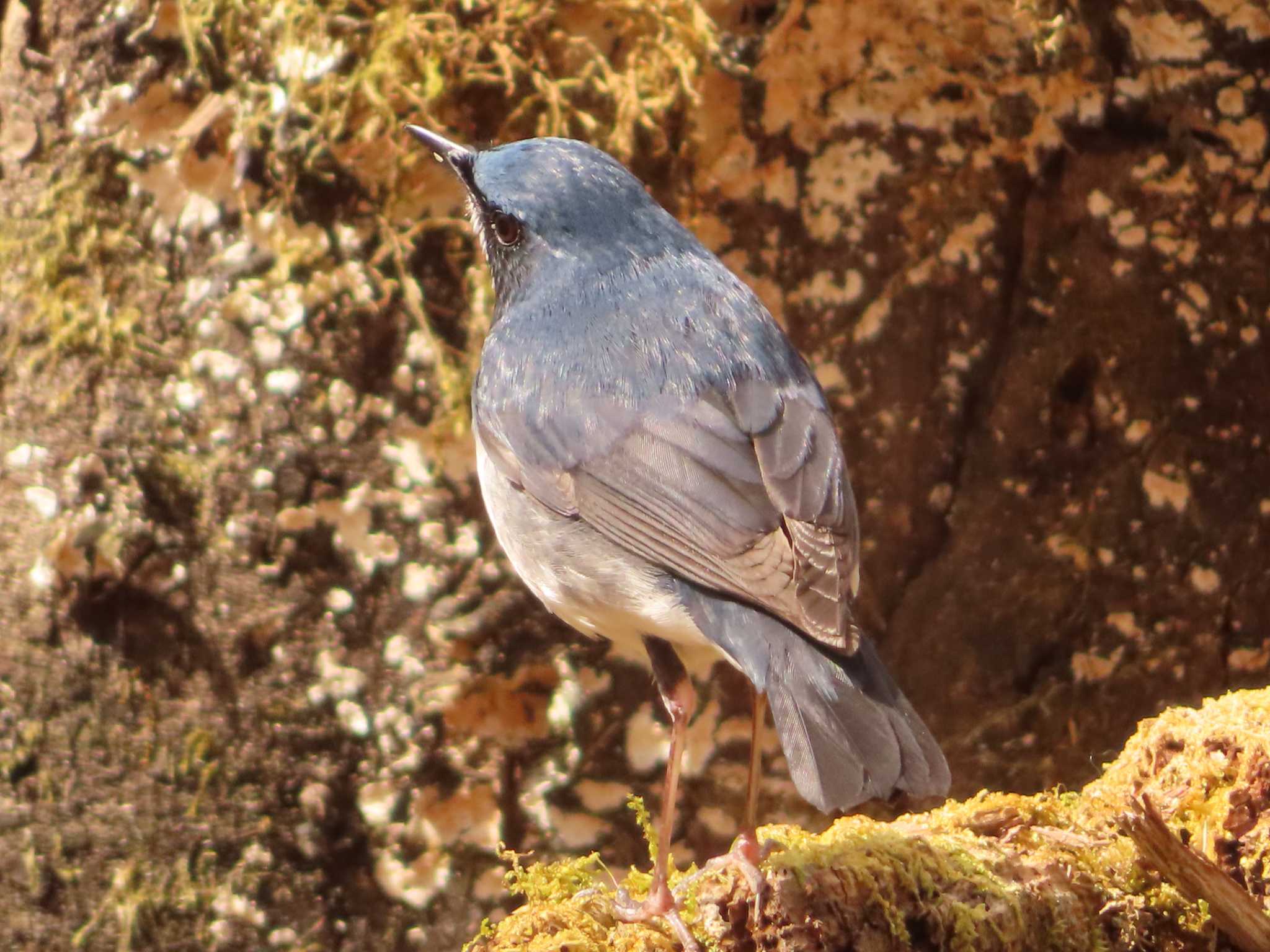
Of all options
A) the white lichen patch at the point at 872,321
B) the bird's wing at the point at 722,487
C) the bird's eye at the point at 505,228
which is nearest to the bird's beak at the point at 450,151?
the bird's eye at the point at 505,228

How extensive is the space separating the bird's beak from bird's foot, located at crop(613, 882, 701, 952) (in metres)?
1.96

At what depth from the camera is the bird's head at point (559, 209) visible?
3.82 metres

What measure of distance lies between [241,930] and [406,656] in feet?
3.19

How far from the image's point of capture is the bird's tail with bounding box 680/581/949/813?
2.83 meters

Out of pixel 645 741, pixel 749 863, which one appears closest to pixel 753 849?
pixel 749 863

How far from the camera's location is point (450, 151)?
391 cm

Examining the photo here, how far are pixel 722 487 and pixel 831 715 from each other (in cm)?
62

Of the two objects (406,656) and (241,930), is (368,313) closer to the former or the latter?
(406,656)

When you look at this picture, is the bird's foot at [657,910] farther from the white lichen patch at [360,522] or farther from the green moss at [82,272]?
the green moss at [82,272]

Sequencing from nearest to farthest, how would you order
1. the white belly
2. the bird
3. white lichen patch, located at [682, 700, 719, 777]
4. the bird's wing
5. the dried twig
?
the dried twig, the bird, the bird's wing, the white belly, white lichen patch, located at [682, 700, 719, 777]

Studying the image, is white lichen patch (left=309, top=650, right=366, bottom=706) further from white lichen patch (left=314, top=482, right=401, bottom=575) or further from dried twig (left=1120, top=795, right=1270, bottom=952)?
dried twig (left=1120, top=795, right=1270, bottom=952)

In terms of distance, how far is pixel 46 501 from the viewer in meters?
4.32

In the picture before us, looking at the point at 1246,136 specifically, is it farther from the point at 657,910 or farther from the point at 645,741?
the point at 657,910

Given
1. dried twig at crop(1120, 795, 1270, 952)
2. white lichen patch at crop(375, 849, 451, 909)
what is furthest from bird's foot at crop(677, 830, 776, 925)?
white lichen patch at crop(375, 849, 451, 909)
